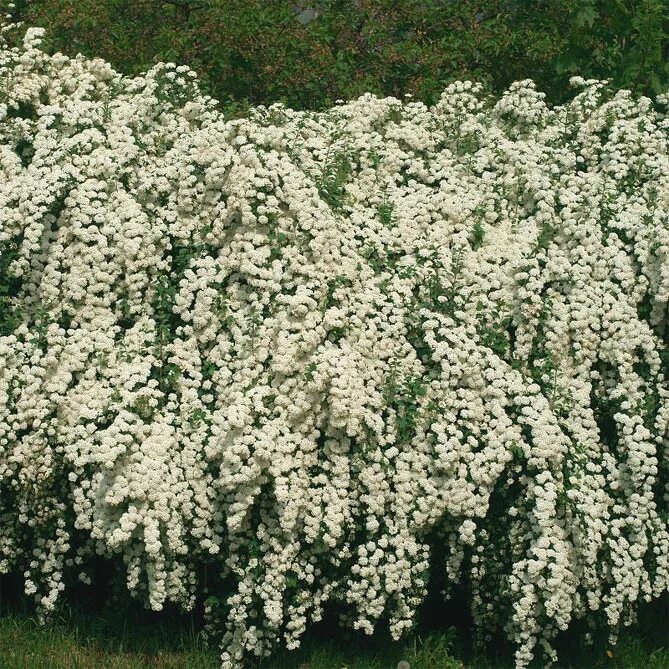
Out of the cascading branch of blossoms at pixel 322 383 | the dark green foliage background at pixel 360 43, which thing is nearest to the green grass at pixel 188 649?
the cascading branch of blossoms at pixel 322 383

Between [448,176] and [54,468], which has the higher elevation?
[448,176]

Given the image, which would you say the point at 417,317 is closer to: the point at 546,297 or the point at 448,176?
the point at 546,297

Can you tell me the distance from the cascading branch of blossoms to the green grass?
0.19 meters

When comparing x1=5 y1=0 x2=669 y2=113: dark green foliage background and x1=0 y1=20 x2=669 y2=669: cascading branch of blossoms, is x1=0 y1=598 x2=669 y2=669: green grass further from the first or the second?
x1=5 y1=0 x2=669 y2=113: dark green foliage background

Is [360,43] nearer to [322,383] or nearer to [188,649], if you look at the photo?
[322,383]

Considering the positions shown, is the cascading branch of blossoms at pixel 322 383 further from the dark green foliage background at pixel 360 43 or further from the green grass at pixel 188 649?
the dark green foliage background at pixel 360 43

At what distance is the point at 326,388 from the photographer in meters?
5.12

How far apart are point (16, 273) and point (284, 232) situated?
1447 millimetres

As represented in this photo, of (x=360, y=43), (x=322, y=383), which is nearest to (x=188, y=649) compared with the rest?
(x=322, y=383)

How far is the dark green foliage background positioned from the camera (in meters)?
7.80

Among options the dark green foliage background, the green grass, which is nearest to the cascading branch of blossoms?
the green grass

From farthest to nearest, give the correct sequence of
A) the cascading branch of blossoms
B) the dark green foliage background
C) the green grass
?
the dark green foliage background
the green grass
the cascading branch of blossoms

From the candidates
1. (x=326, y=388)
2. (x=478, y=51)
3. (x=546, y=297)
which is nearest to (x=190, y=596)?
(x=326, y=388)

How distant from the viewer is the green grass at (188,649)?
535cm
